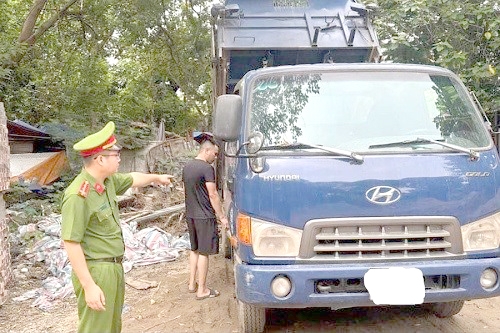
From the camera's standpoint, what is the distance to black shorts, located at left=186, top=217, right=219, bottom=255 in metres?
5.03

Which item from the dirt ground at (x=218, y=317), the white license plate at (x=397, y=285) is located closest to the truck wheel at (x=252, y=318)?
the dirt ground at (x=218, y=317)

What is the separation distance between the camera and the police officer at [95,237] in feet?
9.29

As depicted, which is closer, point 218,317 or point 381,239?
point 381,239

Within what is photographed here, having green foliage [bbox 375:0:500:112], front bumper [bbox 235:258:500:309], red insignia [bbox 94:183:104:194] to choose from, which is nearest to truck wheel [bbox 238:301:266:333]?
front bumper [bbox 235:258:500:309]

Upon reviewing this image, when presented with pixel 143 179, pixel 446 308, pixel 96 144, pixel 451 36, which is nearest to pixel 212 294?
pixel 143 179

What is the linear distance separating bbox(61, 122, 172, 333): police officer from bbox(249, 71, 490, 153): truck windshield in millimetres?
1138

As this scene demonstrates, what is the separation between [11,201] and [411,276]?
23.7 ft

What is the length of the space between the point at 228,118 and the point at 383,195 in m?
1.18

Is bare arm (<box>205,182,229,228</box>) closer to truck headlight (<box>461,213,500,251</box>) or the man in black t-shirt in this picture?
the man in black t-shirt

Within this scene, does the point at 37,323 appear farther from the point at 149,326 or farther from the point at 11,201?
the point at 11,201

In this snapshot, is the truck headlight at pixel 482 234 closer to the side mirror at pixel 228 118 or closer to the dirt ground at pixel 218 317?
the dirt ground at pixel 218 317

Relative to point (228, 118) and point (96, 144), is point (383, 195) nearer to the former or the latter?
point (228, 118)

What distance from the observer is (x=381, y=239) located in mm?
3289

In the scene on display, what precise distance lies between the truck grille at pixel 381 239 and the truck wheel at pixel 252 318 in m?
0.75
